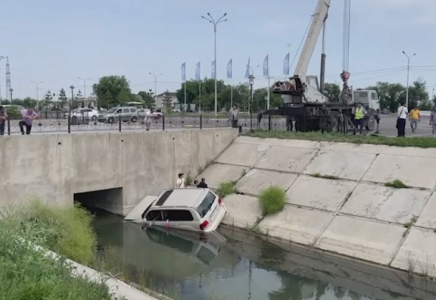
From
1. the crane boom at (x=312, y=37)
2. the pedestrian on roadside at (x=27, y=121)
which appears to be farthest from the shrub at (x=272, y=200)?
the crane boom at (x=312, y=37)

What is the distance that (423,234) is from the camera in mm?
14539

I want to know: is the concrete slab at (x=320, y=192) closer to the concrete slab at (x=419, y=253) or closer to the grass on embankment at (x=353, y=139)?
the grass on embankment at (x=353, y=139)

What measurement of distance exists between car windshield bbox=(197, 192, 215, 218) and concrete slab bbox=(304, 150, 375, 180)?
14.8ft

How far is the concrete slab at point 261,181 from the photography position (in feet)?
66.2

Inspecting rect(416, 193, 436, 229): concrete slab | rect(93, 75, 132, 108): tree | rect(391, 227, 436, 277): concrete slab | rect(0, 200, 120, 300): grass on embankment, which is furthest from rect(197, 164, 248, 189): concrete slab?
rect(93, 75, 132, 108): tree

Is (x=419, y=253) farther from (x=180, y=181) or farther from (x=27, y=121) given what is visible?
(x=27, y=121)

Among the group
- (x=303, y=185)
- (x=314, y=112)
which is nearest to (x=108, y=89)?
(x=314, y=112)

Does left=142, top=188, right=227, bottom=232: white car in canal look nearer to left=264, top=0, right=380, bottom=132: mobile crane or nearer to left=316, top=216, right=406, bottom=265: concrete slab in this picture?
left=316, top=216, right=406, bottom=265: concrete slab

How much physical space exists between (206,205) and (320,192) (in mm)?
4618

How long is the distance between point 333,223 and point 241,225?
3908mm

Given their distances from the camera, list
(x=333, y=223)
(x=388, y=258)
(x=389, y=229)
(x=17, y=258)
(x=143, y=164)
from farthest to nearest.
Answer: (x=143, y=164) → (x=333, y=223) → (x=389, y=229) → (x=388, y=258) → (x=17, y=258)

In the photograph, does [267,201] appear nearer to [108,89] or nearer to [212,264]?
[212,264]

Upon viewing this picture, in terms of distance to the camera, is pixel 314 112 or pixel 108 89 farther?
pixel 108 89

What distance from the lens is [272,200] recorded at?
18.5 metres
